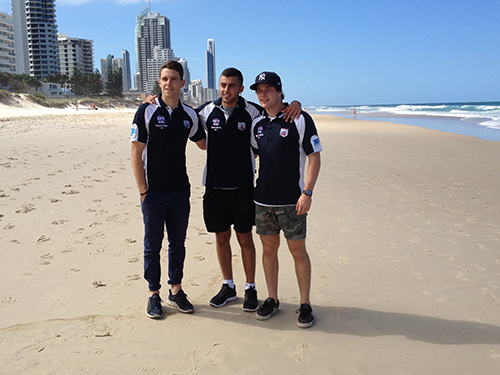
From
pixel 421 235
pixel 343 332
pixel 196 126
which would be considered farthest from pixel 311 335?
pixel 421 235

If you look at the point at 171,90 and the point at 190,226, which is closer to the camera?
the point at 171,90

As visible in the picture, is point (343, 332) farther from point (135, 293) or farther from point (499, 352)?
point (135, 293)

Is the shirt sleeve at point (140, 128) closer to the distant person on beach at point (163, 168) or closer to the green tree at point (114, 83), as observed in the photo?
the distant person on beach at point (163, 168)

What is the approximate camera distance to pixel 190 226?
5605 millimetres

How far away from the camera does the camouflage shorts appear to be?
10.1 ft

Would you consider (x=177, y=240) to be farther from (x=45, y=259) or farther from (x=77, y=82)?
(x=77, y=82)

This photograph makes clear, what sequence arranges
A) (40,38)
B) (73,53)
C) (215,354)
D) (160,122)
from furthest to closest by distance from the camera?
1. (73,53)
2. (40,38)
3. (160,122)
4. (215,354)

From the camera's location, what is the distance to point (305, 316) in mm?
3076

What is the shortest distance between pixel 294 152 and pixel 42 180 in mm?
6566

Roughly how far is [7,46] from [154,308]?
111458mm

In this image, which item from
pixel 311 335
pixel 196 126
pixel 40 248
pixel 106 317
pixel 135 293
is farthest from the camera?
pixel 40 248

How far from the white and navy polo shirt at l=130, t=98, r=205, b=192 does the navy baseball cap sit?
636 millimetres

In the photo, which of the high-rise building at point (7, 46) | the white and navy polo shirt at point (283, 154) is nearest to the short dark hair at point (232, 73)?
the white and navy polo shirt at point (283, 154)

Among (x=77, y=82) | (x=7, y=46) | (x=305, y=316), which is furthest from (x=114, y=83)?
(x=305, y=316)
